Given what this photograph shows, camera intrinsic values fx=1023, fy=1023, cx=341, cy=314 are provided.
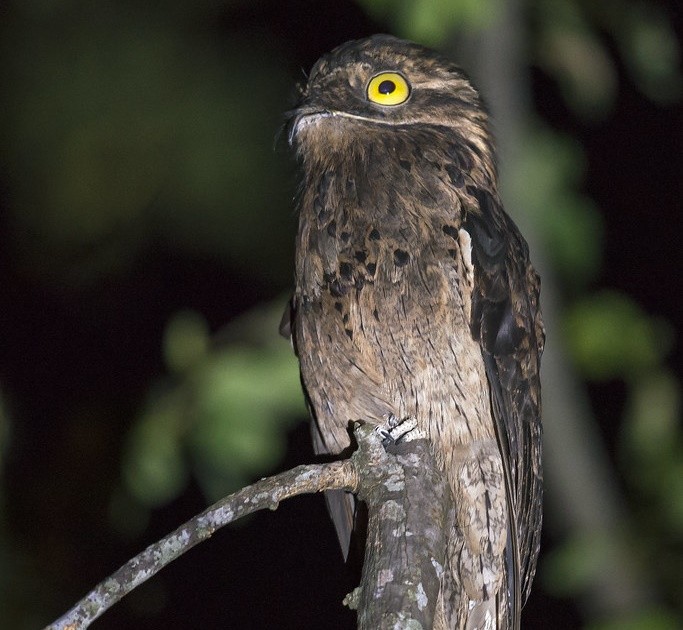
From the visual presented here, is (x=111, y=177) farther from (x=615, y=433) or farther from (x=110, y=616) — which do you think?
(x=615, y=433)

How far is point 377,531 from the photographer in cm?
205

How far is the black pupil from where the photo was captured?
2727mm

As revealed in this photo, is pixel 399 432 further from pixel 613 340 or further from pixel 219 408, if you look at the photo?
pixel 613 340

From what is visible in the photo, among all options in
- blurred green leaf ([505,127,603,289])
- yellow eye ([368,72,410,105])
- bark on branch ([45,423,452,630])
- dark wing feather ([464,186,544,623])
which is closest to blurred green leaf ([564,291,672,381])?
blurred green leaf ([505,127,603,289])

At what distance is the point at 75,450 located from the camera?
434 centimetres

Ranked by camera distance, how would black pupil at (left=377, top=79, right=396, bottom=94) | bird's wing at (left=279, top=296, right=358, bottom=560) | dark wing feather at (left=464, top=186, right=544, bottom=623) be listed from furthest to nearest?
1. bird's wing at (left=279, top=296, right=358, bottom=560)
2. black pupil at (left=377, top=79, right=396, bottom=94)
3. dark wing feather at (left=464, top=186, right=544, bottom=623)

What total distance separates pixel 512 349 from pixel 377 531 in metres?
0.86

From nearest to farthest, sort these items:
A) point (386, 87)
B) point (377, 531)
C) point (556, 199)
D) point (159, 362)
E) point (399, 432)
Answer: point (377, 531)
point (399, 432)
point (386, 87)
point (556, 199)
point (159, 362)

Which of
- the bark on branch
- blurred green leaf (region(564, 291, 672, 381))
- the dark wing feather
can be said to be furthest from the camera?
blurred green leaf (region(564, 291, 672, 381))

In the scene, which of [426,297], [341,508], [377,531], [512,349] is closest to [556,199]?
[512,349]

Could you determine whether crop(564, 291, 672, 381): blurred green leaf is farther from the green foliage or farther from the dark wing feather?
the green foliage

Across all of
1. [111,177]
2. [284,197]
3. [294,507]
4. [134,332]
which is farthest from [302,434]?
[111,177]

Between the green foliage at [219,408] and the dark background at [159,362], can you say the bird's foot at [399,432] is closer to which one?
the green foliage at [219,408]

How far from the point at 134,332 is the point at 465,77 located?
313 centimetres
